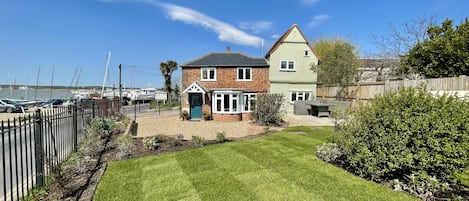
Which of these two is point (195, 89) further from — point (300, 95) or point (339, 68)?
point (339, 68)

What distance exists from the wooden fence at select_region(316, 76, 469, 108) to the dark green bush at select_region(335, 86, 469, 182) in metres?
0.84

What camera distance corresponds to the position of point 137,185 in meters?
5.22

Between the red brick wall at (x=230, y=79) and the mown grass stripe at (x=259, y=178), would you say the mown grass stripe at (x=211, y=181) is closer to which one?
the mown grass stripe at (x=259, y=178)

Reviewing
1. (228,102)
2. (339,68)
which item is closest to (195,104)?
(228,102)

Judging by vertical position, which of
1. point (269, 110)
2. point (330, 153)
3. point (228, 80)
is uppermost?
point (228, 80)

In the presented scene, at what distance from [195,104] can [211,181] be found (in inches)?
695

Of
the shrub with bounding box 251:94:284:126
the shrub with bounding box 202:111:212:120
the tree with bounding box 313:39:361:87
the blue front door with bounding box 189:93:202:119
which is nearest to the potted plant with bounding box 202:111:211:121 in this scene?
the shrub with bounding box 202:111:212:120

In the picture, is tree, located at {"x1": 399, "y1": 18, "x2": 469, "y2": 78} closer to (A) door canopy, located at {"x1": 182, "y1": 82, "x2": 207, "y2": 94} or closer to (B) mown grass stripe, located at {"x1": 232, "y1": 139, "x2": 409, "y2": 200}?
(B) mown grass stripe, located at {"x1": 232, "y1": 139, "x2": 409, "y2": 200}

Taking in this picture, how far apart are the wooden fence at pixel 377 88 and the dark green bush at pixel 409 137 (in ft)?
2.76

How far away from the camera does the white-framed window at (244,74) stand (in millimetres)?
23087

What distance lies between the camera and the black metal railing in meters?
4.03

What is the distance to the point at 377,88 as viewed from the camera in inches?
671

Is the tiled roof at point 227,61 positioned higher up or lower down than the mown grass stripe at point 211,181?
higher up

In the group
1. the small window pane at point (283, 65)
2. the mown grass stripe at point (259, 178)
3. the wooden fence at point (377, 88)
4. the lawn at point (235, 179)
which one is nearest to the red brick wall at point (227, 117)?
the small window pane at point (283, 65)
